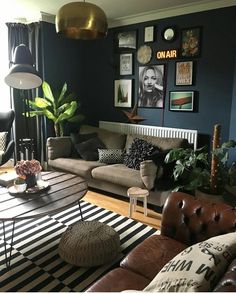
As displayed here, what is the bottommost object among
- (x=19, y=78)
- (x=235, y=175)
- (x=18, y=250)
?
(x=18, y=250)

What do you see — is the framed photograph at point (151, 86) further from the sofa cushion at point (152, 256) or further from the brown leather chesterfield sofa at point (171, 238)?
the sofa cushion at point (152, 256)

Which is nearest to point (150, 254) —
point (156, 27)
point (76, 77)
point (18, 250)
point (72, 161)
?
point (18, 250)

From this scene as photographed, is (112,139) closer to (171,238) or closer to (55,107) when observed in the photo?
(55,107)

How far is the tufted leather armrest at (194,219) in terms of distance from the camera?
65.2 inches

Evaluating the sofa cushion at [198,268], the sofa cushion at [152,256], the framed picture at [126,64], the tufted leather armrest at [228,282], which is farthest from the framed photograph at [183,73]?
the tufted leather armrest at [228,282]

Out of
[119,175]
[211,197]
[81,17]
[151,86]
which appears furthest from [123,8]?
[211,197]

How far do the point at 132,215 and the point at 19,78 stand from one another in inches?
82.0

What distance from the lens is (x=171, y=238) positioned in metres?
1.87

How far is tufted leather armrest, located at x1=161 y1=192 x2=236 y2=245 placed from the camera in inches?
65.2

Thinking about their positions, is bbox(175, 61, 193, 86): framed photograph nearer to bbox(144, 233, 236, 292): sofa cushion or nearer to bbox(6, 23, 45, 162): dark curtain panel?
bbox(6, 23, 45, 162): dark curtain panel

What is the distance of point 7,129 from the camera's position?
4.45 meters

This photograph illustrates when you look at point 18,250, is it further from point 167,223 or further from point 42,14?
point 42,14

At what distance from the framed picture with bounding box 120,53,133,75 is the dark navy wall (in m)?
0.09

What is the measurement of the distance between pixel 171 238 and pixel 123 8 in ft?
11.1
